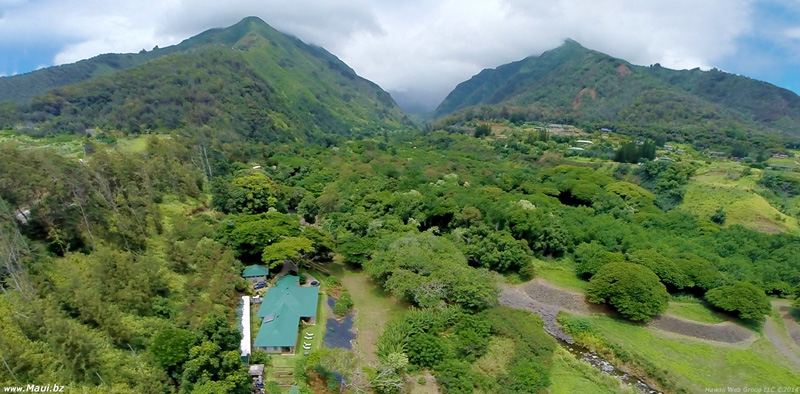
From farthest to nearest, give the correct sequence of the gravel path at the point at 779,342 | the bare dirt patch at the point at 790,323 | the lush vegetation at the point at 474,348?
the bare dirt patch at the point at 790,323, the gravel path at the point at 779,342, the lush vegetation at the point at 474,348

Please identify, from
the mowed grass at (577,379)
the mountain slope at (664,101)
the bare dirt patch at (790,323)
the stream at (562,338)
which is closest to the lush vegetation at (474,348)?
the mowed grass at (577,379)

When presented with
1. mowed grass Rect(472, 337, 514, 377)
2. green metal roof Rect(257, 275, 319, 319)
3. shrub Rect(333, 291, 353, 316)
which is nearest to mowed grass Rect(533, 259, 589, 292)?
mowed grass Rect(472, 337, 514, 377)

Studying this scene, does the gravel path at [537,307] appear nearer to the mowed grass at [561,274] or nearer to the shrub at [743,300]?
the mowed grass at [561,274]

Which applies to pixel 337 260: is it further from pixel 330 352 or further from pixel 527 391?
pixel 527 391

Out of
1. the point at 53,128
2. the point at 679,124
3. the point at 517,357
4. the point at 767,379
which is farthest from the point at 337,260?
the point at 679,124

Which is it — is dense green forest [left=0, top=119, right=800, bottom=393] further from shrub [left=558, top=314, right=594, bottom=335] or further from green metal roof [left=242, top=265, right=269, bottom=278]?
shrub [left=558, top=314, right=594, bottom=335]
